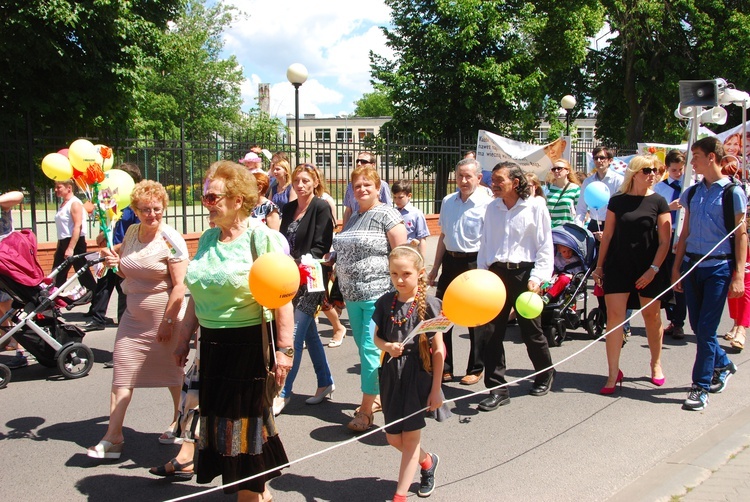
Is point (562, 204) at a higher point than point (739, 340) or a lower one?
higher

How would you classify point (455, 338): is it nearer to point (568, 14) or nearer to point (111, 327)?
point (111, 327)

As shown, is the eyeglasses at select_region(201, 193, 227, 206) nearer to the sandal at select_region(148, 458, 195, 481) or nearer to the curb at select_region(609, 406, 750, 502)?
the sandal at select_region(148, 458, 195, 481)

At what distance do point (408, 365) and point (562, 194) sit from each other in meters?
5.09

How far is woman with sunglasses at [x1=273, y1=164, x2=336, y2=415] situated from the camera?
525cm

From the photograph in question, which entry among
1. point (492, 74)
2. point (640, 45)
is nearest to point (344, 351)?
point (492, 74)

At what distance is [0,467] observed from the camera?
4277mm

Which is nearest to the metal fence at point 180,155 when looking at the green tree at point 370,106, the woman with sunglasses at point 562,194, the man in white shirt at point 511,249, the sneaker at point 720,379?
the woman with sunglasses at point 562,194

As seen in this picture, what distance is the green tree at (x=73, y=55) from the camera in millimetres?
12500

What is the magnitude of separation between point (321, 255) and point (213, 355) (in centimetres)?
200

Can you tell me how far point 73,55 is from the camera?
13844 millimetres

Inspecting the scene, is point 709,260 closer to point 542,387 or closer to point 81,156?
point 542,387

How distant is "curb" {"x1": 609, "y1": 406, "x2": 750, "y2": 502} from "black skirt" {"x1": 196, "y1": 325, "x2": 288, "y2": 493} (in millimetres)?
1951

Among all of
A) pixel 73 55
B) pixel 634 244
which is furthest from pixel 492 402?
pixel 73 55

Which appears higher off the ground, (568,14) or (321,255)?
(568,14)
